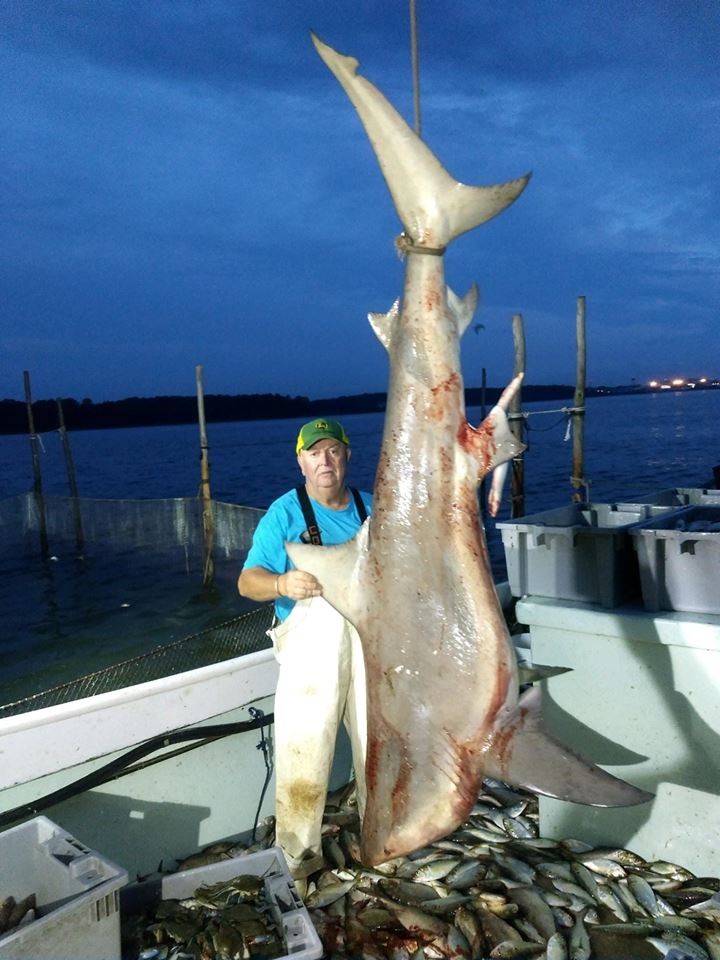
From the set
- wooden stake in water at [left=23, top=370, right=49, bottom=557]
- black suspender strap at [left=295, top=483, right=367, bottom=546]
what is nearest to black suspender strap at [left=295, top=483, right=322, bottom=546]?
black suspender strap at [left=295, top=483, right=367, bottom=546]

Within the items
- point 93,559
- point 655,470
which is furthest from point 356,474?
point 93,559

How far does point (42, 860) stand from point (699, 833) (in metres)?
3.38

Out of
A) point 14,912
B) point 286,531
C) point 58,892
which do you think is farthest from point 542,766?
point 14,912

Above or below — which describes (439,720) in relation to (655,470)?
above

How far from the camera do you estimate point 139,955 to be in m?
3.53

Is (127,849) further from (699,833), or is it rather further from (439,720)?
(699,833)

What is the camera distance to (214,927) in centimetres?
356

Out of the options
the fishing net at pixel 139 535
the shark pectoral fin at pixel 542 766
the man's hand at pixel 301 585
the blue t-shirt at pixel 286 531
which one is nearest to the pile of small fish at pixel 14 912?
the blue t-shirt at pixel 286 531

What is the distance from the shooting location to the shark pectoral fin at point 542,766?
229 centimetres

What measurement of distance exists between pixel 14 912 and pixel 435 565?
2637 mm

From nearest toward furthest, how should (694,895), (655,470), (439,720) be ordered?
(439,720) → (694,895) → (655,470)

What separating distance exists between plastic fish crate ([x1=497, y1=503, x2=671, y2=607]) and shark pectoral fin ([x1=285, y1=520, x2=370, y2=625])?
171cm

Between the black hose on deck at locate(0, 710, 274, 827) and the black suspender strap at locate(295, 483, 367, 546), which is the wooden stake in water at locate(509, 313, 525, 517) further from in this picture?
the black hose on deck at locate(0, 710, 274, 827)

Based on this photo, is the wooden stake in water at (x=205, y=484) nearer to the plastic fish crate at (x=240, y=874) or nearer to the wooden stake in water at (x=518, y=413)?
the wooden stake in water at (x=518, y=413)
